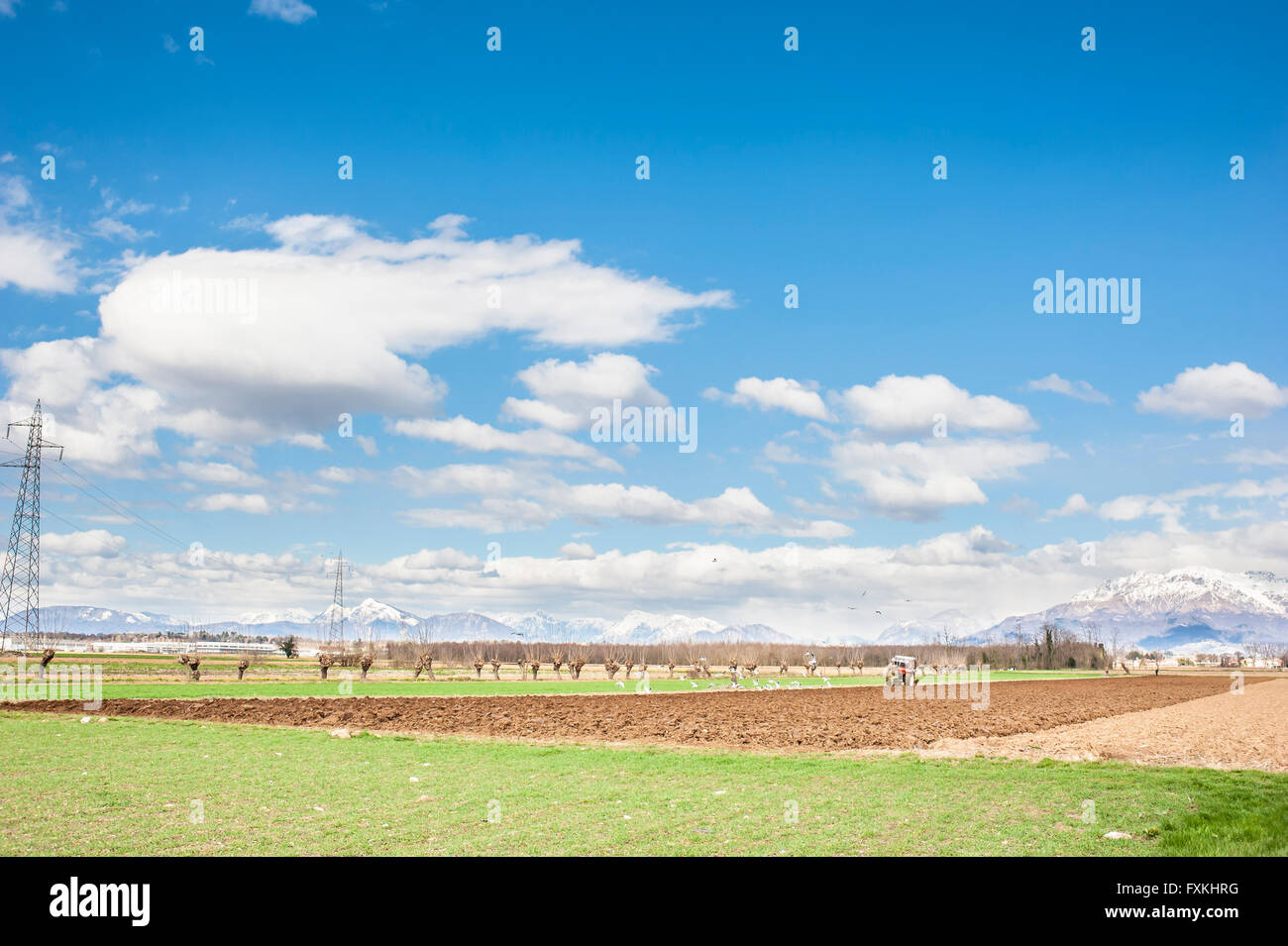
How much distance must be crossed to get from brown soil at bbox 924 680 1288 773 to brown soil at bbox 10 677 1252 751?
62.9 inches

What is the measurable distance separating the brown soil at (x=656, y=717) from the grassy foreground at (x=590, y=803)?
669 centimetres

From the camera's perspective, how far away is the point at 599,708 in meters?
47.8

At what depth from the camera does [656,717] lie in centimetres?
4188

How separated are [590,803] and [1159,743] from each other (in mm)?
28014

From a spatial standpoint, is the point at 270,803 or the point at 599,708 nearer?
the point at 270,803

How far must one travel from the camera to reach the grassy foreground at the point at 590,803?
43.2ft

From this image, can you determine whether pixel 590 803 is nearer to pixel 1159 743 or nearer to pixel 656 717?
pixel 656 717

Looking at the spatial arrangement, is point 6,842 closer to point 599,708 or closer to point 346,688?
point 599,708

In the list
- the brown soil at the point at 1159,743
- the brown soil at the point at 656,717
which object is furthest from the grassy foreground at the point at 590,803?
the brown soil at the point at 656,717

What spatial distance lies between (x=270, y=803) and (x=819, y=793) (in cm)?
1083

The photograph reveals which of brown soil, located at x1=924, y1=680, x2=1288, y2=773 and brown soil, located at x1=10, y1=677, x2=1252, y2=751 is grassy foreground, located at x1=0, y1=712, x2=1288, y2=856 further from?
brown soil, located at x1=10, y1=677, x2=1252, y2=751

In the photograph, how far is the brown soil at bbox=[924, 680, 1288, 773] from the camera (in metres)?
29.3
